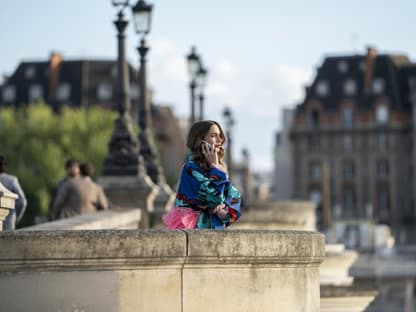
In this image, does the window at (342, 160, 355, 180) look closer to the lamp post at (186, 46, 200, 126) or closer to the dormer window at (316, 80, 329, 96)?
the dormer window at (316, 80, 329, 96)

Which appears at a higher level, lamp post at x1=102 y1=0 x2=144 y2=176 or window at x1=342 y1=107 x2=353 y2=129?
window at x1=342 y1=107 x2=353 y2=129

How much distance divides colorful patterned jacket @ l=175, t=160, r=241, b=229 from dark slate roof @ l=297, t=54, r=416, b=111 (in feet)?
367

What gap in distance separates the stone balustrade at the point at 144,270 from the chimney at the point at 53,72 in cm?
10804

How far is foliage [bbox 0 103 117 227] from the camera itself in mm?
76688

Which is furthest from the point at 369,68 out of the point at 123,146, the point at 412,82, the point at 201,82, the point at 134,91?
the point at 123,146

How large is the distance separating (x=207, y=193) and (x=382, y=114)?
4411 inches

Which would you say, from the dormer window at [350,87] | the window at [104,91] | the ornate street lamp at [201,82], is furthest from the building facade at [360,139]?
the ornate street lamp at [201,82]

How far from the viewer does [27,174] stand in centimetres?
7744

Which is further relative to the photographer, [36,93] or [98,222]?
[36,93]

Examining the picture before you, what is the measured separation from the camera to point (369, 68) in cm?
12012

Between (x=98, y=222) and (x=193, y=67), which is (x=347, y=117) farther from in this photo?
(x=98, y=222)

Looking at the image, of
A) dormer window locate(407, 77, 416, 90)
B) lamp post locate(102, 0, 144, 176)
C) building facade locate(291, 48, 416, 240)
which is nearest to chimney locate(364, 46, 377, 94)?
building facade locate(291, 48, 416, 240)

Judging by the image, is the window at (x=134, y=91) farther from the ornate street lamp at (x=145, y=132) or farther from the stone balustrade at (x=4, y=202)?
the stone balustrade at (x=4, y=202)

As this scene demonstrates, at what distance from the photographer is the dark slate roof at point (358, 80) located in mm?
119688
